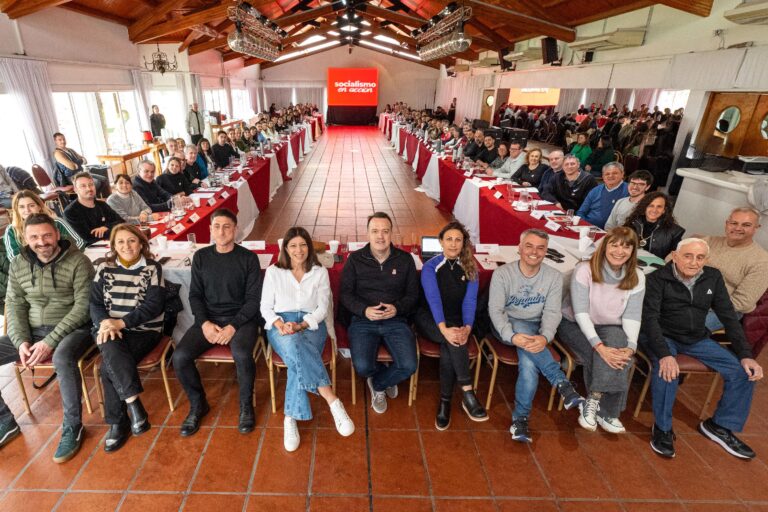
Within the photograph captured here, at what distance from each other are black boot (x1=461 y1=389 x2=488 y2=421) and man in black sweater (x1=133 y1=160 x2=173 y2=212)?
3444 mm

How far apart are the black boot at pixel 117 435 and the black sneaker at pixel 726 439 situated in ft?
10.8

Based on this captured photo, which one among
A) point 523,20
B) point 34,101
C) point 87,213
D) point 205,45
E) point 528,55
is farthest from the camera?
point 205,45

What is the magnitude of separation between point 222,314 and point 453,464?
61.7 inches

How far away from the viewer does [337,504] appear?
1.90 metres

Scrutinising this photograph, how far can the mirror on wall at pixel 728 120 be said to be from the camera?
17.5 feet

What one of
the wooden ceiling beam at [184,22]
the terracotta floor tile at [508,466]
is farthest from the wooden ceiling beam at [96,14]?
the terracotta floor tile at [508,466]

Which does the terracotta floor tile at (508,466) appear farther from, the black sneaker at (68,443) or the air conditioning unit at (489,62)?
the air conditioning unit at (489,62)

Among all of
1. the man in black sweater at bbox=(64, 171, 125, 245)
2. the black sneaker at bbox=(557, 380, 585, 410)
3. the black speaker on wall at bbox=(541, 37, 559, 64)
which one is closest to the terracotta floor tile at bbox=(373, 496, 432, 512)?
the black sneaker at bbox=(557, 380, 585, 410)

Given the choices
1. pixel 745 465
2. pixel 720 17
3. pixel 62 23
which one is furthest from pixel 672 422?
pixel 62 23

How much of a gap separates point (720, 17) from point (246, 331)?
21.9ft

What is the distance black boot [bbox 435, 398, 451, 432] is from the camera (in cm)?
234

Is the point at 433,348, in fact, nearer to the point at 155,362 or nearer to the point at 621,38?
the point at 155,362

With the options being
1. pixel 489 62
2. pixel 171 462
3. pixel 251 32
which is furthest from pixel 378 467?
pixel 489 62

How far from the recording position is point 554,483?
2043mm
